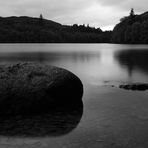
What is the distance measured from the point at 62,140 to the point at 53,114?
2.82 metres

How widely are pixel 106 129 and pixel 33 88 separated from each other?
12.9 ft

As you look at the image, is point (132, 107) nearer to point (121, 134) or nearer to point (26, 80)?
point (121, 134)

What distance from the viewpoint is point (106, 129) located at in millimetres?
9391

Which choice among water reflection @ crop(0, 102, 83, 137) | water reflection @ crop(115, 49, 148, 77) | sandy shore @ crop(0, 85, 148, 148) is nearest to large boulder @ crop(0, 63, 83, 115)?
water reflection @ crop(0, 102, 83, 137)

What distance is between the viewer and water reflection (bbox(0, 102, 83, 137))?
9164mm

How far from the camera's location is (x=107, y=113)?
11.3 metres

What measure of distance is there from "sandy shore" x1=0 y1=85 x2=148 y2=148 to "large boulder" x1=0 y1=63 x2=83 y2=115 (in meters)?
1.31

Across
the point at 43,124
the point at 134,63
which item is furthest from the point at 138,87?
the point at 134,63

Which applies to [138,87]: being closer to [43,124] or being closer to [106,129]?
[106,129]

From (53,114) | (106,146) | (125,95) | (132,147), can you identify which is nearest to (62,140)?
(106,146)

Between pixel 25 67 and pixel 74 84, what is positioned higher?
pixel 25 67

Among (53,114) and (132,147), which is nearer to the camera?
(132,147)

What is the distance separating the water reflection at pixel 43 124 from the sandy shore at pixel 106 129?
29cm

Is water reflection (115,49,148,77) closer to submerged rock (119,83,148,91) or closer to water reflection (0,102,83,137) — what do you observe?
submerged rock (119,83,148,91)
